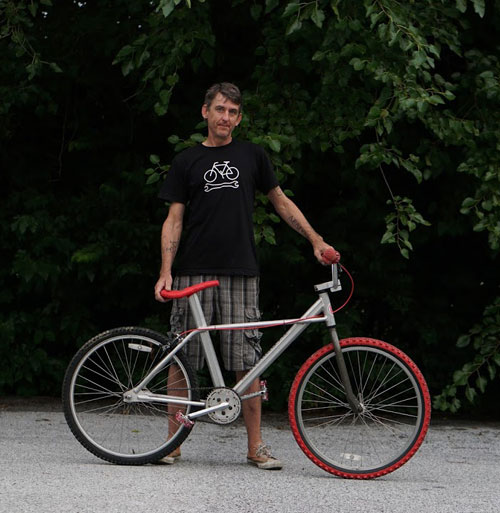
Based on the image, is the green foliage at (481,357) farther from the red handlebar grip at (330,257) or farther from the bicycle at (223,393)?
the red handlebar grip at (330,257)

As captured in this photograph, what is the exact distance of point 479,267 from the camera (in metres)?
8.19

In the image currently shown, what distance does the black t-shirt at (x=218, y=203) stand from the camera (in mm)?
5492

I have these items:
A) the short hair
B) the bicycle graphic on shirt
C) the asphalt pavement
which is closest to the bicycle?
the asphalt pavement

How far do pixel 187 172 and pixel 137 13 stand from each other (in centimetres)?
223

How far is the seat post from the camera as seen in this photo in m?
5.50

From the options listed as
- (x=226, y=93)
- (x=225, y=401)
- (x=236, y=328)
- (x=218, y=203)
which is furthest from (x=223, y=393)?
(x=226, y=93)

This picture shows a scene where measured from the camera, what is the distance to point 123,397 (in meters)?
5.55

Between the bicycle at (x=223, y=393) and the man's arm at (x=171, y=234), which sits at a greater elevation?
the man's arm at (x=171, y=234)

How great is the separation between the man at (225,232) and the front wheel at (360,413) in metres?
0.27

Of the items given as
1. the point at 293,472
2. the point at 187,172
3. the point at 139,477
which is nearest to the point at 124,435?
the point at 139,477

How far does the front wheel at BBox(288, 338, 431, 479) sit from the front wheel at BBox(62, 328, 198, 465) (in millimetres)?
627

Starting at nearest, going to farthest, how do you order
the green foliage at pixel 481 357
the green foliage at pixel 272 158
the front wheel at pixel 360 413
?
1. the front wheel at pixel 360 413
2. the green foliage at pixel 272 158
3. the green foliage at pixel 481 357

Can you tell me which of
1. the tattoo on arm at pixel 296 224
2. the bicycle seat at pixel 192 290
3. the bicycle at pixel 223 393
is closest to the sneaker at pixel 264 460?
the bicycle at pixel 223 393

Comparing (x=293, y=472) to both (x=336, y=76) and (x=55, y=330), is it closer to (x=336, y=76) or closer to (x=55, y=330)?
(x=336, y=76)
